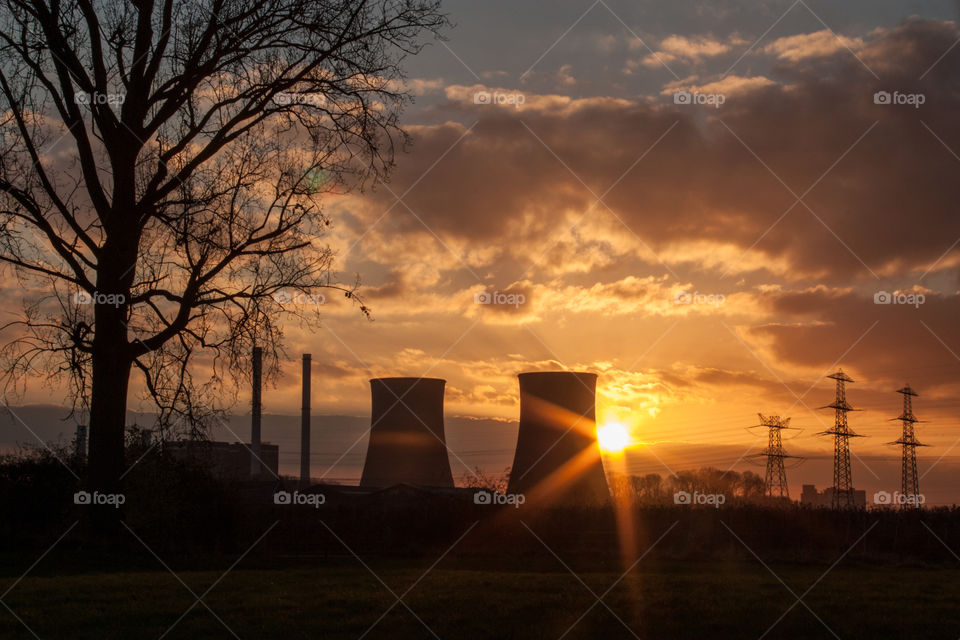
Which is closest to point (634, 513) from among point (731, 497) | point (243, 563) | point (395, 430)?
point (731, 497)

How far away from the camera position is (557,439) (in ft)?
86.1

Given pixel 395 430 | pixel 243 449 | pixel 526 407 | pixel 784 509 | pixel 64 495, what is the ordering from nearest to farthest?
pixel 64 495 → pixel 784 509 → pixel 526 407 → pixel 395 430 → pixel 243 449

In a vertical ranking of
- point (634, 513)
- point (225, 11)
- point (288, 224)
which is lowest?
point (634, 513)

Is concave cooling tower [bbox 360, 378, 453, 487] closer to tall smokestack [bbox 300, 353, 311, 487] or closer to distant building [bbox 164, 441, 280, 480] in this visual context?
distant building [bbox 164, 441, 280, 480]

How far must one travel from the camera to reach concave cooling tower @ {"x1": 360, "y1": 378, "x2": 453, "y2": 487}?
2883 cm

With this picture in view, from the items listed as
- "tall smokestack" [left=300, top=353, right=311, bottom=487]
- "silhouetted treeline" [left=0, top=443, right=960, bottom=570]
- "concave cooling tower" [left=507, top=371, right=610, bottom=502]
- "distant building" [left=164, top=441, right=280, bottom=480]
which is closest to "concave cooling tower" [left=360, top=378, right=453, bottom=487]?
"concave cooling tower" [left=507, top=371, right=610, bottom=502]

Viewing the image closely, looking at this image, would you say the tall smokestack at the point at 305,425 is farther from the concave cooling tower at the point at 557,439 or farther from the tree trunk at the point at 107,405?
the tree trunk at the point at 107,405

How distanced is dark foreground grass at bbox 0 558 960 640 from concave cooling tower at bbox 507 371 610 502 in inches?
668

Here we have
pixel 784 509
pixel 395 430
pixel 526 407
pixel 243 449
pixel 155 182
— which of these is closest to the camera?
pixel 155 182

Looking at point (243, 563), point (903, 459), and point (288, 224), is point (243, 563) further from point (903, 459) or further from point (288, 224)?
point (903, 459)

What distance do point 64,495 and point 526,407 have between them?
1701 cm

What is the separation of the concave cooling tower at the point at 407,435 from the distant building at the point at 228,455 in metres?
4.85

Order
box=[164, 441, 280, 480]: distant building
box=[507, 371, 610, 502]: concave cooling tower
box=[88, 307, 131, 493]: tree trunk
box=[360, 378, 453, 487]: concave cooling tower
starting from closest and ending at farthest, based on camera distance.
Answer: box=[88, 307, 131, 493]: tree trunk
box=[164, 441, 280, 480]: distant building
box=[507, 371, 610, 502]: concave cooling tower
box=[360, 378, 453, 487]: concave cooling tower

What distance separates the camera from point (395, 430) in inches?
1171
